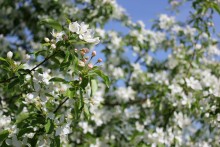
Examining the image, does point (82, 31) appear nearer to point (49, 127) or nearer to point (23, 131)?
point (49, 127)

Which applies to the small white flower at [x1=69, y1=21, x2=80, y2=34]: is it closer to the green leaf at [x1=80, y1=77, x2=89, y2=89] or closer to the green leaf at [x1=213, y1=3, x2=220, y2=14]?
the green leaf at [x1=80, y1=77, x2=89, y2=89]

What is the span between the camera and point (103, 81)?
8.25 ft

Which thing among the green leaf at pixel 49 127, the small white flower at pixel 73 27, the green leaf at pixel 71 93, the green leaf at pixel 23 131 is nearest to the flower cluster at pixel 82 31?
the small white flower at pixel 73 27

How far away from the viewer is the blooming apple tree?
2.19m

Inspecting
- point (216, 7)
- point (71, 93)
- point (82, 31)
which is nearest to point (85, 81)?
point (71, 93)

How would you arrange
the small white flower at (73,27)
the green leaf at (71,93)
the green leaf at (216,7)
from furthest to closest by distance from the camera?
1. the green leaf at (216,7)
2. the green leaf at (71,93)
3. the small white flower at (73,27)

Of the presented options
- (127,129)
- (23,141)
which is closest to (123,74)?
(127,129)

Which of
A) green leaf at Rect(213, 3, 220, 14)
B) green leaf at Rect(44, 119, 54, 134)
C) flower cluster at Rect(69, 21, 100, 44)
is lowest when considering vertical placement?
green leaf at Rect(44, 119, 54, 134)

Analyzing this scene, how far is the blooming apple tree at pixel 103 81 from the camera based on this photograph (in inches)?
86.2

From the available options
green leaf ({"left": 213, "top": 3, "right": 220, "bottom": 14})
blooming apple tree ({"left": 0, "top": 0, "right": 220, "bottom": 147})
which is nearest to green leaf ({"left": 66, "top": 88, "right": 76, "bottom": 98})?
blooming apple tree ({"left": 0, "top": 0, "right": 220, "bottom": 147})

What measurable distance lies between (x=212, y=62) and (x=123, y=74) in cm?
124

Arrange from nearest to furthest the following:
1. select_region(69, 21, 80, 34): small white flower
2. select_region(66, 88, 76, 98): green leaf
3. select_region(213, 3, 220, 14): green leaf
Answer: select_region(69, 21, 80, 34): small white flower
select_region(66, 88, 76, 98): green leaf
select_region(213, 3, 220, 14): green leaf

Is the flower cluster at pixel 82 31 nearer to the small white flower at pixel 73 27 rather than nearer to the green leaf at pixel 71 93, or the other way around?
the small white flower at pixel 73 27

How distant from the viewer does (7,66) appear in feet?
7.26
